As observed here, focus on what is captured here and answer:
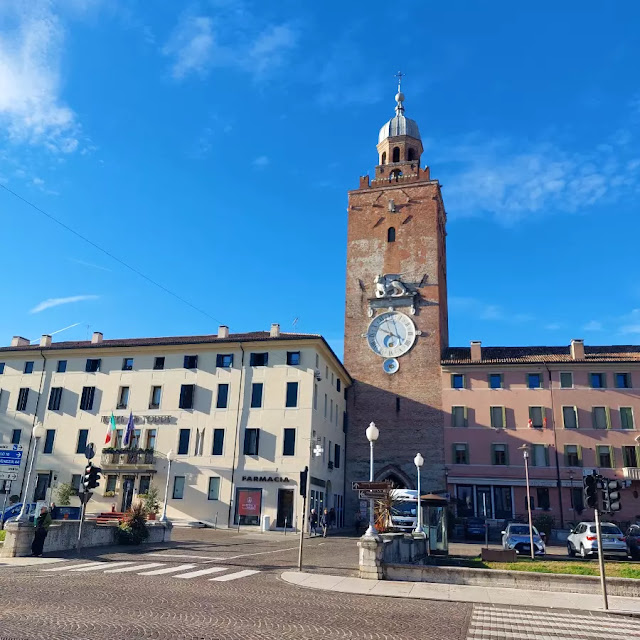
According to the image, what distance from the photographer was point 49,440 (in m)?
40.9

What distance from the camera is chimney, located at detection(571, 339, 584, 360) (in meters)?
44.0

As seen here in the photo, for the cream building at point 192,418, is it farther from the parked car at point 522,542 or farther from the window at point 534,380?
the window at point 534,380

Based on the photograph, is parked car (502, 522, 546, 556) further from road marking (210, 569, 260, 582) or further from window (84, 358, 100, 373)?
window (84, 358, 100, 373)

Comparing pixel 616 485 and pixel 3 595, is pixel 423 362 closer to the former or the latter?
pixel 616 485

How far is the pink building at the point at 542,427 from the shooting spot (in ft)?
134

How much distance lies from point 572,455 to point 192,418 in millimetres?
27208

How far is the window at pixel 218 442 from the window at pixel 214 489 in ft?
5.43

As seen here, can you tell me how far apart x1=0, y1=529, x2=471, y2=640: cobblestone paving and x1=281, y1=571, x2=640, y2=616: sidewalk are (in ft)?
2.03

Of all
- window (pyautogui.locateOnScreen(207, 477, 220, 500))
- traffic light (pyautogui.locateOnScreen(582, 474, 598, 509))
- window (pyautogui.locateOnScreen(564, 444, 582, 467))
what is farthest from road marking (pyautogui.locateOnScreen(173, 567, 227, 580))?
window (pyautogui.locateOnScreen(564, 444, 582, 467))

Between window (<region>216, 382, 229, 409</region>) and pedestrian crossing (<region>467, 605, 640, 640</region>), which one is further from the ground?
window (<region>216, 382, 229, 409</region>)

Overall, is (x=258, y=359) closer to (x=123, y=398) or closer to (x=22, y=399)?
(x=123, y=398)

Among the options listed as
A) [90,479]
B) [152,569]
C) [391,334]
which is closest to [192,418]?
[391,334]

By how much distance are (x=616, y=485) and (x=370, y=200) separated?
43.1 meters

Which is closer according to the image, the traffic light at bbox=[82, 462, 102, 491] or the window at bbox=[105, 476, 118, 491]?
the traffic light at bbox=[82, 462, 102, 491]
